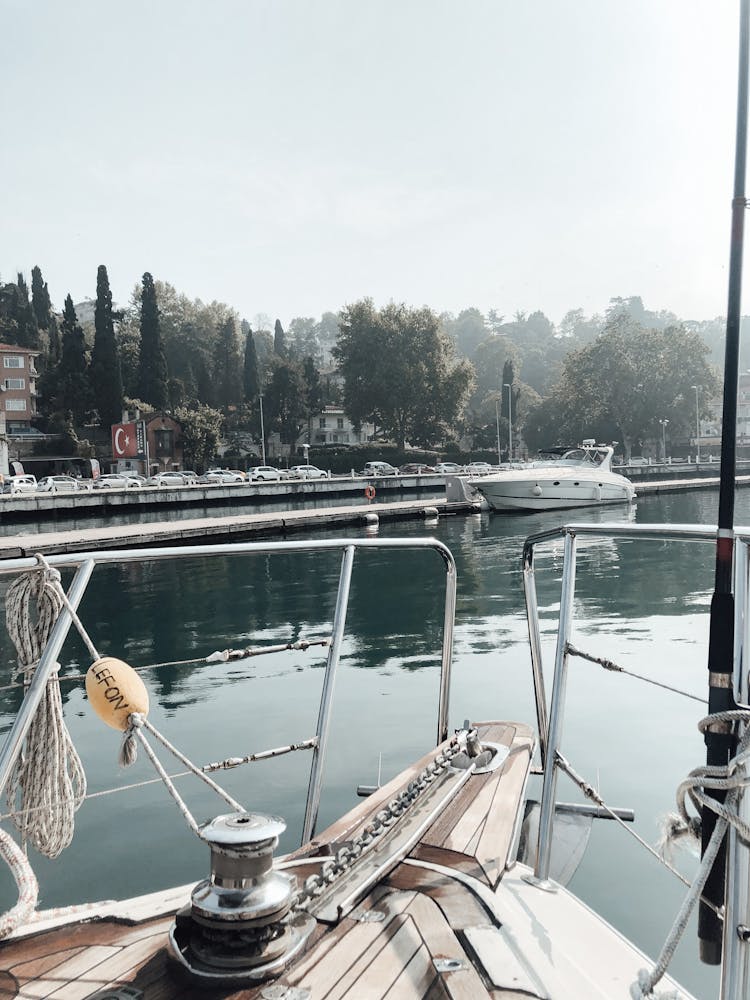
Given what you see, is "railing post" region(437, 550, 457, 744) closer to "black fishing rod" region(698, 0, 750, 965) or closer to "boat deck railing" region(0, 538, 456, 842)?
"boat deck railing" region(0, 538, 456, 842)

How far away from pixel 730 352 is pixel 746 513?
3182 cm

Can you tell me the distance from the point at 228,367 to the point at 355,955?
81189 millimetres

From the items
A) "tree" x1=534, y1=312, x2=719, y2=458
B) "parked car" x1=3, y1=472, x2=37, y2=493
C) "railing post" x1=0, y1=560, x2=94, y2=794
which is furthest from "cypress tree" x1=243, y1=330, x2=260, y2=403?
"railing post" x1=0, y1=560, x2=94, y2=794

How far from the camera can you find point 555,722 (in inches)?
105

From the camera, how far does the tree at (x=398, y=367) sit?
63812 mm

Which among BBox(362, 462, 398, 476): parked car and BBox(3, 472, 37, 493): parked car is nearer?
BBox(3, 472, 37, 493): parked car

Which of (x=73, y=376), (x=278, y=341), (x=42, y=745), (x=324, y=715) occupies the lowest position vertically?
(x=324, y=715)

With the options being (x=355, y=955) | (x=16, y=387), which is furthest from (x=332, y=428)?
(x=355, y=955)

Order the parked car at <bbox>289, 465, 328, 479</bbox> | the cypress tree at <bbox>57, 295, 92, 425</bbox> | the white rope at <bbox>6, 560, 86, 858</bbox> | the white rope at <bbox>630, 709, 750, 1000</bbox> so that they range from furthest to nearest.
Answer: the cypress tree at <bbox>57, 295, 92, 425</bbox>, the parked car at <bbox>289, 465, 328, 479</bbox>, the white rope at <bbox>6, 560, 86, 858</bbox>, the white rope at <bbox>630, 709, 750, 1000</bbox>

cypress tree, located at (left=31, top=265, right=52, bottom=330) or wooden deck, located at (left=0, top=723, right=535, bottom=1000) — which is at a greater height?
cypress tree, located at (left=31, top=265, right=52, bottom=330)

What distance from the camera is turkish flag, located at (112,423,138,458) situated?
47781mm

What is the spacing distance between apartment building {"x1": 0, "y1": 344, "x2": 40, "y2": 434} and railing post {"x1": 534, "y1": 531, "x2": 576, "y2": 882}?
64641 mm

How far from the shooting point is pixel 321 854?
233cm

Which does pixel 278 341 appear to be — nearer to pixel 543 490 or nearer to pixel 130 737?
pixel 543 490
